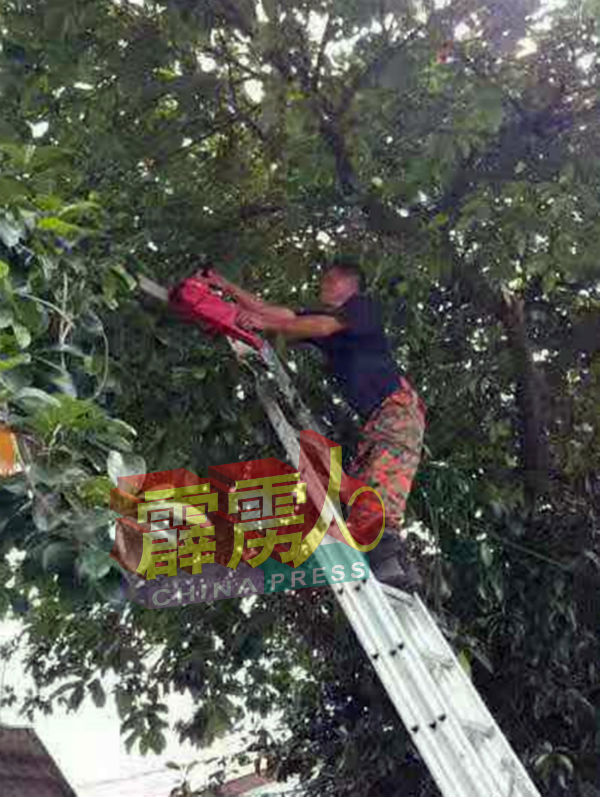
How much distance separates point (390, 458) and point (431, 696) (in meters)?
1.34

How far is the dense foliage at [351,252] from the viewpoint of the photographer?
3.46 metres

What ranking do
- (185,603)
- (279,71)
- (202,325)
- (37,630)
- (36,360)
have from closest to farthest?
(36,360)
(202,325)
(279,71)
(185,603)
(37,630)

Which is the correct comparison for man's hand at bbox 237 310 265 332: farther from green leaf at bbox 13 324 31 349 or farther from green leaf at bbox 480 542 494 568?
green leaf at bbox 480 542 494 568

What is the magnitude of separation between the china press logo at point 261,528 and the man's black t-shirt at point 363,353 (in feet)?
0.92

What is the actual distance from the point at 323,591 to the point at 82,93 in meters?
2.86

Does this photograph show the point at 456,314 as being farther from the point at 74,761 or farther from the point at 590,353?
the point at 74,761

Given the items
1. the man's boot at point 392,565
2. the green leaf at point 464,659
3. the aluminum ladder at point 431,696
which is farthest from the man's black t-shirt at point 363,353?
the green leaf at point 464,659

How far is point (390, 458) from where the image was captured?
3.75 meters

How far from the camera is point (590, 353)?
5145 millimetres

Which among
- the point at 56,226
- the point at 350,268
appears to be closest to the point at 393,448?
the point at 350,268

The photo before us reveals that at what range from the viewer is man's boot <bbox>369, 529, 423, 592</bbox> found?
3395 mm

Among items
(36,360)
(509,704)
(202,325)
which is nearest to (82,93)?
(202,325)

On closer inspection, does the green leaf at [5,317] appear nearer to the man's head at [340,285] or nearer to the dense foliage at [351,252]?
the dense foliage at [351,252]

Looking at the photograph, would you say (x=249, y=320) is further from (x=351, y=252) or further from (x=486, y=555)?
(x=486, y=555)
